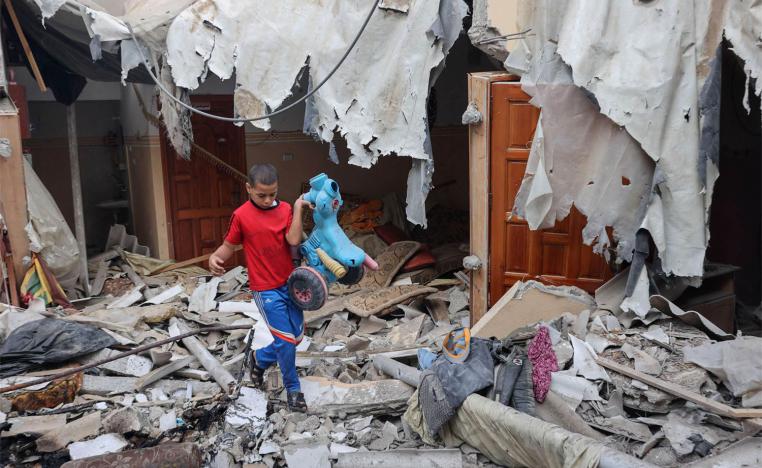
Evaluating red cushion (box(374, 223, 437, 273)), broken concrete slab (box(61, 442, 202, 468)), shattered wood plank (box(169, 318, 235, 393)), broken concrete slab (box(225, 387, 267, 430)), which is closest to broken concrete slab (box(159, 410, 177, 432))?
broken concrete slab (box(225, 387, 267, 430))

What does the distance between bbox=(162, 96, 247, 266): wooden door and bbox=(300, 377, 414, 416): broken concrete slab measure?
208 inches

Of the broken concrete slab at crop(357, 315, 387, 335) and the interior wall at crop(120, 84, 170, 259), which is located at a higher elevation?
the interior wall at crop(120, 84, 170, 259)

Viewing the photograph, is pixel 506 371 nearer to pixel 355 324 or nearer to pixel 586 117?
pixel 586 117

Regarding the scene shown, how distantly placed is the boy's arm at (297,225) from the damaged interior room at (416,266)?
2 centimetres

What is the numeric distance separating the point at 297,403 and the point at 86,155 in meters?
8.99

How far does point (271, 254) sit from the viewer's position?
4.64m

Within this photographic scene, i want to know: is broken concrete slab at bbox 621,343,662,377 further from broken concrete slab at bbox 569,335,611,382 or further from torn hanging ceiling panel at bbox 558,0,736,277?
torn hanging ceiling panel at bbox 558,0,736,277

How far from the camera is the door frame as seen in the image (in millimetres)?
6441

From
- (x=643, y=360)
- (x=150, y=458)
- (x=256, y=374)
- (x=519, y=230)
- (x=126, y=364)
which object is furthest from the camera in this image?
(x=519, y=230)

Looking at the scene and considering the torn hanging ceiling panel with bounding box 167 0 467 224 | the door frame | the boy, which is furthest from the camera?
the torn hanging ceiling panel with bounding box 167 0 467 224

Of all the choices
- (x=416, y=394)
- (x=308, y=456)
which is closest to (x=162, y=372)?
(x=308, y=456)

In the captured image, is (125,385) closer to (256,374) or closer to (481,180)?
(256,374)

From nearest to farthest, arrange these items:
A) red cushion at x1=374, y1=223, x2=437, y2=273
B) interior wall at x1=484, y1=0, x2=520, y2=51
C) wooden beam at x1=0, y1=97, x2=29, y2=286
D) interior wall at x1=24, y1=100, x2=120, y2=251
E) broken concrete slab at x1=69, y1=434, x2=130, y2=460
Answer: broken concrete slab at x1=69, y1=434, x2=130, y2=460, interior wall at x1=484, y1=0, x2=520, y2=51, wooden beam at x1=0, y1=97, x2=29, y2=286, red cushion at x1=374, y1=223, x2=437, y2=273, interior wall at x1=24, y1=100, x2=120, y2=251

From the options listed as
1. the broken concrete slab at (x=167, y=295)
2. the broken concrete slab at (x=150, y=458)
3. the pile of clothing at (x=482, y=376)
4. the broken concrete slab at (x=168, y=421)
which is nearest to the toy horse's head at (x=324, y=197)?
the pile of clothing at (x=482, y=376)
